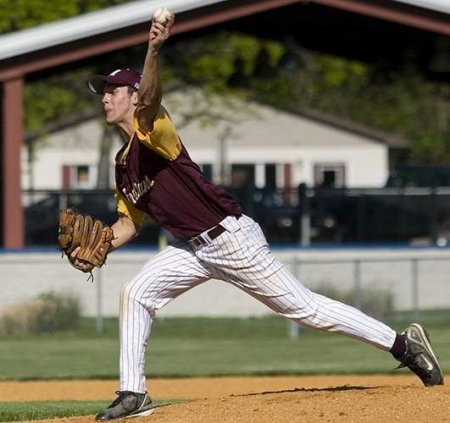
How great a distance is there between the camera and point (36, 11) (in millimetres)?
31594

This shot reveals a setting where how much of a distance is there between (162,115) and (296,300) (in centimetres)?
128

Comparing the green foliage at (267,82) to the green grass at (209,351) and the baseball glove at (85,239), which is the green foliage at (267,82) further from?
the baseball glove at (85,239)

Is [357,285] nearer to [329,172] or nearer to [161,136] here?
[161,136]

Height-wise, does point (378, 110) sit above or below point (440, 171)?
above

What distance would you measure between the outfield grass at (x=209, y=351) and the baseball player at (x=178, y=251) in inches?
225

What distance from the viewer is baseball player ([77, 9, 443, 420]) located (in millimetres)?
7441

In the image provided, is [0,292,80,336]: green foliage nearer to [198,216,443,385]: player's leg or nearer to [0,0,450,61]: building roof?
[0,0,450,61]: building roof

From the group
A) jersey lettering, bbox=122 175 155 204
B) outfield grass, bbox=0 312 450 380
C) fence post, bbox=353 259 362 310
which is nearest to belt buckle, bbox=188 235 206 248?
jersey lettering, bbox=122 175 155 204

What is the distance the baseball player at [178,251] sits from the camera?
24.4 ft

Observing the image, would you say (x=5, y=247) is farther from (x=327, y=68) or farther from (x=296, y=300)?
(x=327, y=68)

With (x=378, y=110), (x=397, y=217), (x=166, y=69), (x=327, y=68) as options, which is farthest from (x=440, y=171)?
(x=378, y=110)

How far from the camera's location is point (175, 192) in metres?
7.43

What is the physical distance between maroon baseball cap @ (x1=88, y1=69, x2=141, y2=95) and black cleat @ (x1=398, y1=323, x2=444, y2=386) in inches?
83.7

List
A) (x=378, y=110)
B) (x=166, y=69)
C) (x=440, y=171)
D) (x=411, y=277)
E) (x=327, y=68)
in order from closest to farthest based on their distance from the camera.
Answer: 1. (x=411, y=277)
2. (x=440, y=171)
3. (x=166, y=69)
4. (x=327, y=68)
5. (x=378, y=110)
